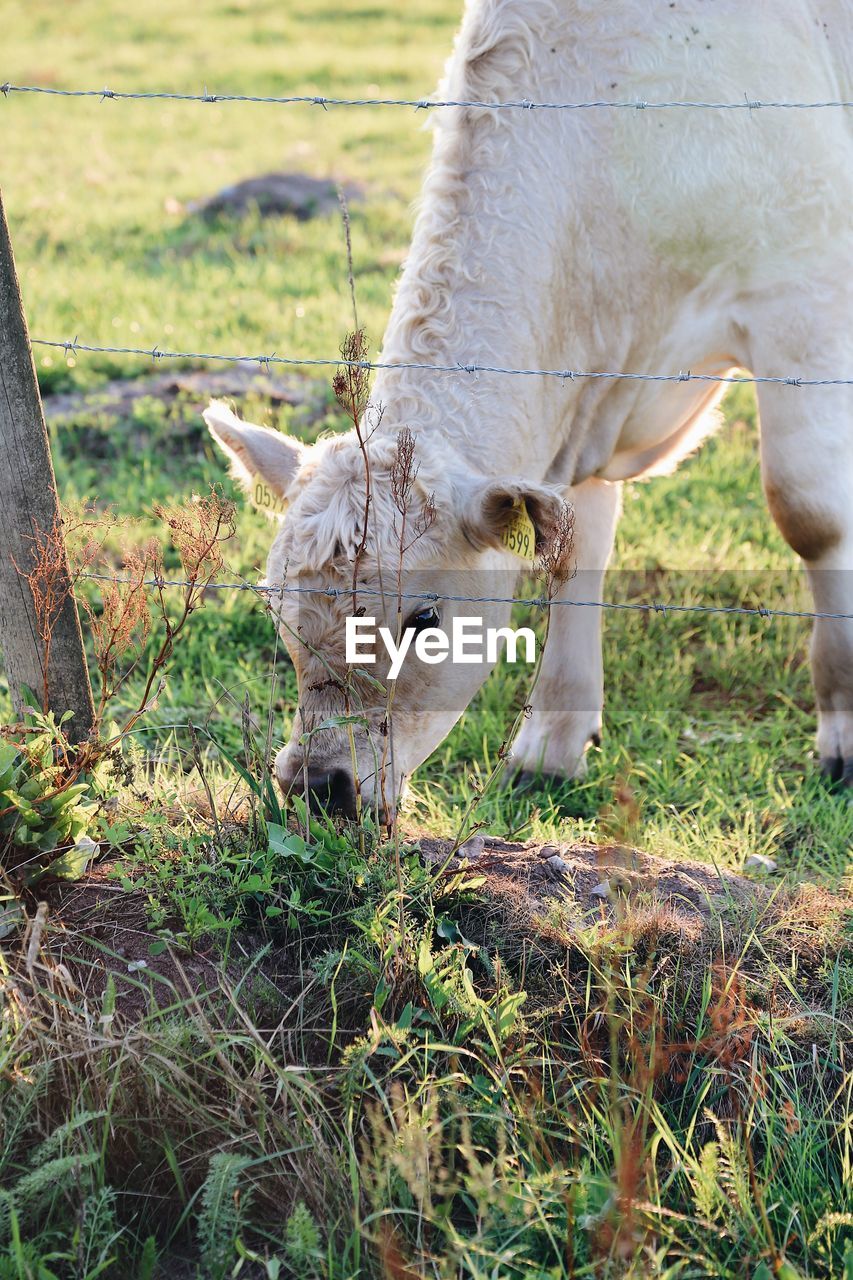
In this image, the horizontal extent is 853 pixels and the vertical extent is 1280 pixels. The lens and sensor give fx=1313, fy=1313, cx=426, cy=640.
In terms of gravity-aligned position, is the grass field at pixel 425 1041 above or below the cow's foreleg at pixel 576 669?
below

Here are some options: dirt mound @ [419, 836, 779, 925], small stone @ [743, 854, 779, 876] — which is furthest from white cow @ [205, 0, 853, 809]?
small stone @ [743, 854, 779, 876]

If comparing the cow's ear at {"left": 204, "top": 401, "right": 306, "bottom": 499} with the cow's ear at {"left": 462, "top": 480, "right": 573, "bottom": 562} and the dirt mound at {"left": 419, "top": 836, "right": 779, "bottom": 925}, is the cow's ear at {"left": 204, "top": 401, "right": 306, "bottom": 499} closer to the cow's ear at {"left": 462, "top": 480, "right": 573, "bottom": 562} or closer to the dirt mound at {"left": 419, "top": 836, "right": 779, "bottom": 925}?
the cow's ear at {"left": 462, "top": 480, "right": 573, "bottom": 562}

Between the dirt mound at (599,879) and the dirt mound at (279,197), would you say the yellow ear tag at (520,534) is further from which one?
the dirt mound at (279,197)

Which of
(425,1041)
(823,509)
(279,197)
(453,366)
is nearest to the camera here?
(425,1041)

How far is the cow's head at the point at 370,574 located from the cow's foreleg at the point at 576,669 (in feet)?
3.94

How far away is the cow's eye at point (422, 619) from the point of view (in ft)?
11.0

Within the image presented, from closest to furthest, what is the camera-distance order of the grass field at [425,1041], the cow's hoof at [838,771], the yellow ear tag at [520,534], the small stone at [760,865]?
the grass field at [425,1041] < the yellow ear tag at [520,534] < the small stone at [760,865] < the cow's hoof at [838,771]

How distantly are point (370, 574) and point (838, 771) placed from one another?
204cm

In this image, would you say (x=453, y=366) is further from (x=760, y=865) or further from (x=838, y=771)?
(x=838, y=771)

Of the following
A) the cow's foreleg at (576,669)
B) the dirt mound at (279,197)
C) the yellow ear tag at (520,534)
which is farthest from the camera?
the dirt mound at (279,197)

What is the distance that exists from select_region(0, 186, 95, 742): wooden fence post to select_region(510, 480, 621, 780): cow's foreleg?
1791 mm

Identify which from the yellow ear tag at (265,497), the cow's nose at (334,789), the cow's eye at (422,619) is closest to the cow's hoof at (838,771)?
the cow's eye at (422,619)

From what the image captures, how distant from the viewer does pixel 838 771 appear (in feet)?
14.6
